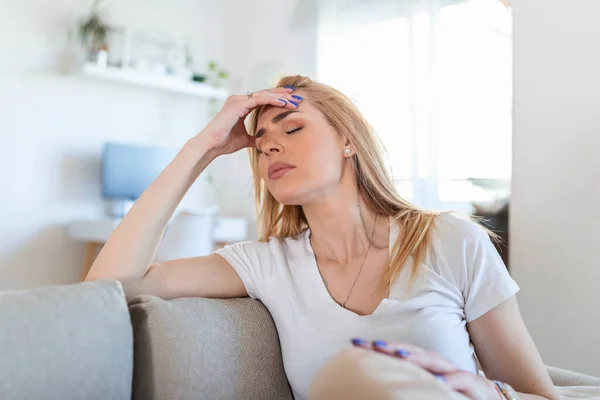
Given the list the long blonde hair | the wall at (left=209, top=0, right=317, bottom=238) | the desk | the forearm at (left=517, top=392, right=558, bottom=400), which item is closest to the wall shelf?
the wall at (left=209, top=0, right=317, bottom=238)

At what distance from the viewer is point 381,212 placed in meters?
1.43

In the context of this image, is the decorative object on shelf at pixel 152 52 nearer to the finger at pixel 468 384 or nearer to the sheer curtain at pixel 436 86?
the sheer curtain at pixel 436 86

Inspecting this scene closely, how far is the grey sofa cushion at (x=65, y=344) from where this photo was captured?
2.64ft

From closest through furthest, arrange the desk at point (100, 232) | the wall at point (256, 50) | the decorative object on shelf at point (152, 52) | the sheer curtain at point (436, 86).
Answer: the sheer curtain at point (436, 86)
the desk at point (100, 232)
the decorative object on shelf at point (152, 52)
the wall at point (256, 50)

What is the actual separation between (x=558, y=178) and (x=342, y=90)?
1.78 m

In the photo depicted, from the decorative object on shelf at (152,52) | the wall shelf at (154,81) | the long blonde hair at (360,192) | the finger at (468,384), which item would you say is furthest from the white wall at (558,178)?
the decorative object on shelf at (152,52)

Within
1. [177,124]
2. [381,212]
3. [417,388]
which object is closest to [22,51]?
[177,124]

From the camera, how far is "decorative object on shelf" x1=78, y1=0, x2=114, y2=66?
160 inches

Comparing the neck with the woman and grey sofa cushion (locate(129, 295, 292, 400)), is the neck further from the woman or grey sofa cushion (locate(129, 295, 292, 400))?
grey sofa cushion (locate(129, 295, 292, 400))

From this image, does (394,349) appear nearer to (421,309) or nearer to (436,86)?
(421,309)

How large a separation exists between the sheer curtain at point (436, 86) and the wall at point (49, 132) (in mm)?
1650

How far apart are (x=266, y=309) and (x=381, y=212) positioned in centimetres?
37

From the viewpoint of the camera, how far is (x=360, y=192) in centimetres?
146

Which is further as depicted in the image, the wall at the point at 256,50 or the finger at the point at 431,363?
the wall at the point at 256,50
